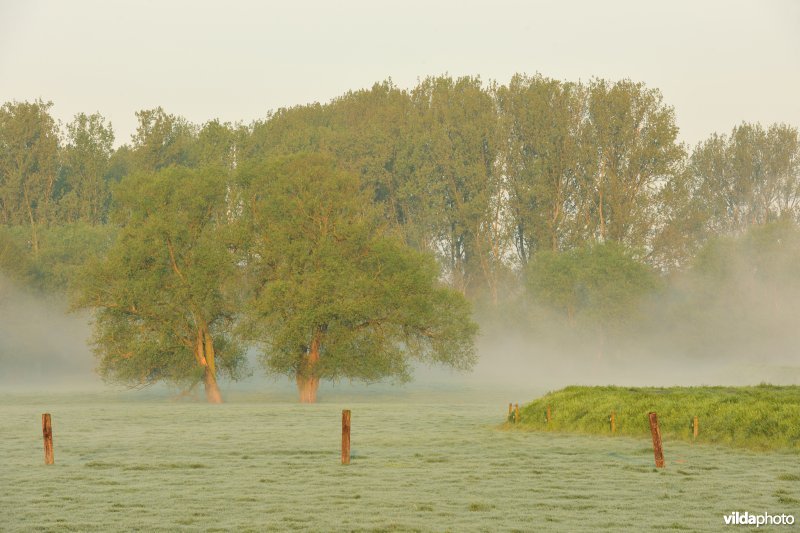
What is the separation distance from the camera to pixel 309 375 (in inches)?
3472

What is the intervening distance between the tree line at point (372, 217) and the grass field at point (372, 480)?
2425cm

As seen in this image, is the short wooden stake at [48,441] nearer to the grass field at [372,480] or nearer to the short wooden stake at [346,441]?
the grass field at [372,480]

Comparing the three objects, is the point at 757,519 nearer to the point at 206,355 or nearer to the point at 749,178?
the point at 206,355

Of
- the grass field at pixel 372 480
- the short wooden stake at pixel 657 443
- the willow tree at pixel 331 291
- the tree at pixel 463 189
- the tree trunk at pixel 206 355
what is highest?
the tree at pixel 463 189

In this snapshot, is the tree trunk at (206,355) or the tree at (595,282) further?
the tree at (595,282)

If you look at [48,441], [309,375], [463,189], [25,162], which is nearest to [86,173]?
[25,162]

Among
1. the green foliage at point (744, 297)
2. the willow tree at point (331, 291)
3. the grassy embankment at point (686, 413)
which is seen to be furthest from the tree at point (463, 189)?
the grassy embankment at point (686, 413)

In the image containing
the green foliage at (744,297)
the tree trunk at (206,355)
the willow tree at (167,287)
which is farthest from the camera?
the green foliage at (744,297)

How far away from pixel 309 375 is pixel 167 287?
13.2 meters

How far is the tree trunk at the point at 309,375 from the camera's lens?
87.7 m

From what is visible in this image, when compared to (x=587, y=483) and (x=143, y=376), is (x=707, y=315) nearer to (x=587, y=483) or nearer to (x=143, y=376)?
(x=143, y=376)

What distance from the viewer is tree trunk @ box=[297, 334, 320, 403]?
3452 inches

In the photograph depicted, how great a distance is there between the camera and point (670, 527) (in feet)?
95.4

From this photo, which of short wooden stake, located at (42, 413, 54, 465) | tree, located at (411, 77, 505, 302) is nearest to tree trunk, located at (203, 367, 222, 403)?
short wooden stake, located at (42, 413, 54, 465)
